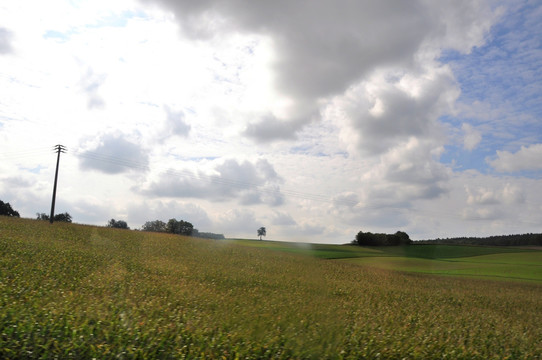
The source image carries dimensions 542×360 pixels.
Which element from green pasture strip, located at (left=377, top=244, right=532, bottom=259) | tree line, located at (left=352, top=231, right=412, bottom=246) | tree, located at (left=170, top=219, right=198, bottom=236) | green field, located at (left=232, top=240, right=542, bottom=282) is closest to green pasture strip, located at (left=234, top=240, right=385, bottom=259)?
green field, located at (left=232, top=240, right=542, bottom=282)

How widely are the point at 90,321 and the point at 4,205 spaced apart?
8498 cm

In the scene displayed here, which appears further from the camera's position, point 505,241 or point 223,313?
point 505,241

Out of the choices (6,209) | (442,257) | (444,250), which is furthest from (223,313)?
(6,209)

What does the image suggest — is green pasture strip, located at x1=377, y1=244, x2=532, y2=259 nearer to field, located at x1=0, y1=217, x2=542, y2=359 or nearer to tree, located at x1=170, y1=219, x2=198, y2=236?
tree, located at x1=170, y1=219, x2=198, y2=236

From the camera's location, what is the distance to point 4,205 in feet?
252

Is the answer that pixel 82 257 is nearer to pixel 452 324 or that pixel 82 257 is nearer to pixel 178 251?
pixel 178 251

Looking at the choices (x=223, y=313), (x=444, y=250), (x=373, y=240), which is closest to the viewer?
(x=223, y=313)

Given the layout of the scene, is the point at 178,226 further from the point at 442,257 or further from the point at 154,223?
the point at 442,257

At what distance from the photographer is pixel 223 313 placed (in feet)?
36.5

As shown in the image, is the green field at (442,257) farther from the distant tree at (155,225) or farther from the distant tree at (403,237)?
the distant tree at (155,225)

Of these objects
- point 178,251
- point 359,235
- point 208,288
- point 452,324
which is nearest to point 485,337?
point 452,324

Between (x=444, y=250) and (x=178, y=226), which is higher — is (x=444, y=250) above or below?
below

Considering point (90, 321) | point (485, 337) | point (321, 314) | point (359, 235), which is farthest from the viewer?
point (359, 235)

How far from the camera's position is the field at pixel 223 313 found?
771 cm
